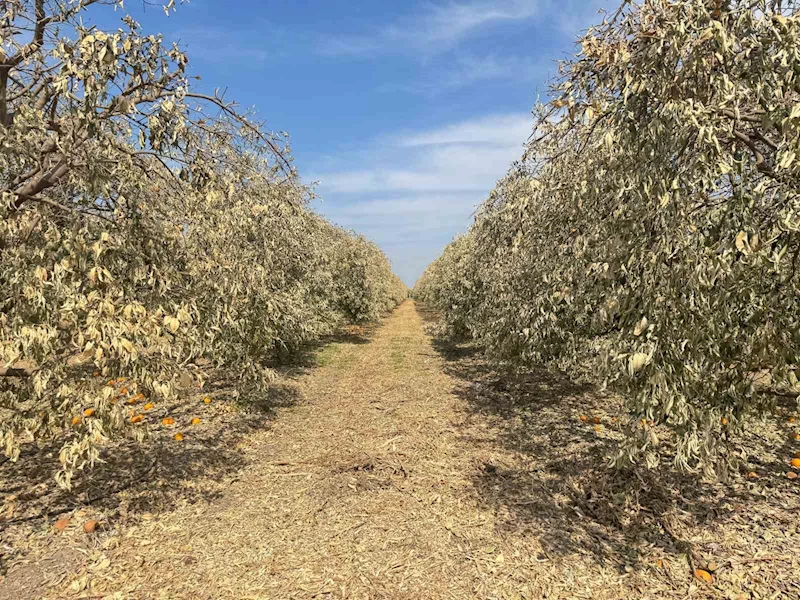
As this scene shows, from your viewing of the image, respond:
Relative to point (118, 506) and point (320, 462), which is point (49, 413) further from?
point (320, 462)

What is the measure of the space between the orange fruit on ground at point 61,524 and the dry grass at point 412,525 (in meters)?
0.08

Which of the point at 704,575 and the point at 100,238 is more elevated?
the point at 100,238

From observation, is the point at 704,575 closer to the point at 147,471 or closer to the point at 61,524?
the point at 61,524

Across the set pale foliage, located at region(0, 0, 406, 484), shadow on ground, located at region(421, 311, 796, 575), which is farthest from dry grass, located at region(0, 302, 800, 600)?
pale foliage, located at region(0, 0, 406, 484)

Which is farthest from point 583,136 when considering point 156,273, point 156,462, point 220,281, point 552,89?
point 156,462

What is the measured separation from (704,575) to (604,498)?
59.3 inches

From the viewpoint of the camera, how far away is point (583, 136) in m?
4.79

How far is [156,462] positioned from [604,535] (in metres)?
6.11

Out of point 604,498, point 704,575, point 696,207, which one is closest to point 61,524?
point 604,498

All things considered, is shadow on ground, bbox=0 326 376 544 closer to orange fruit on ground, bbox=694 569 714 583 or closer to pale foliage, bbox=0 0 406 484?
pale foliage, bbox=0 0 406 484

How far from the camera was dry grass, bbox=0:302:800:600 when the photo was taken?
4305 mm

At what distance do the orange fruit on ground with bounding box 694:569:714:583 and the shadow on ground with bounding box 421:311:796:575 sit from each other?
132 millimetres

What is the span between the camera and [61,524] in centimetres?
516

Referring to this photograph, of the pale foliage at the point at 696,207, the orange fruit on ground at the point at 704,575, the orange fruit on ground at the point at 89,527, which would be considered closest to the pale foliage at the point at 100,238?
the orange fruit on ground at the point at 89,527
